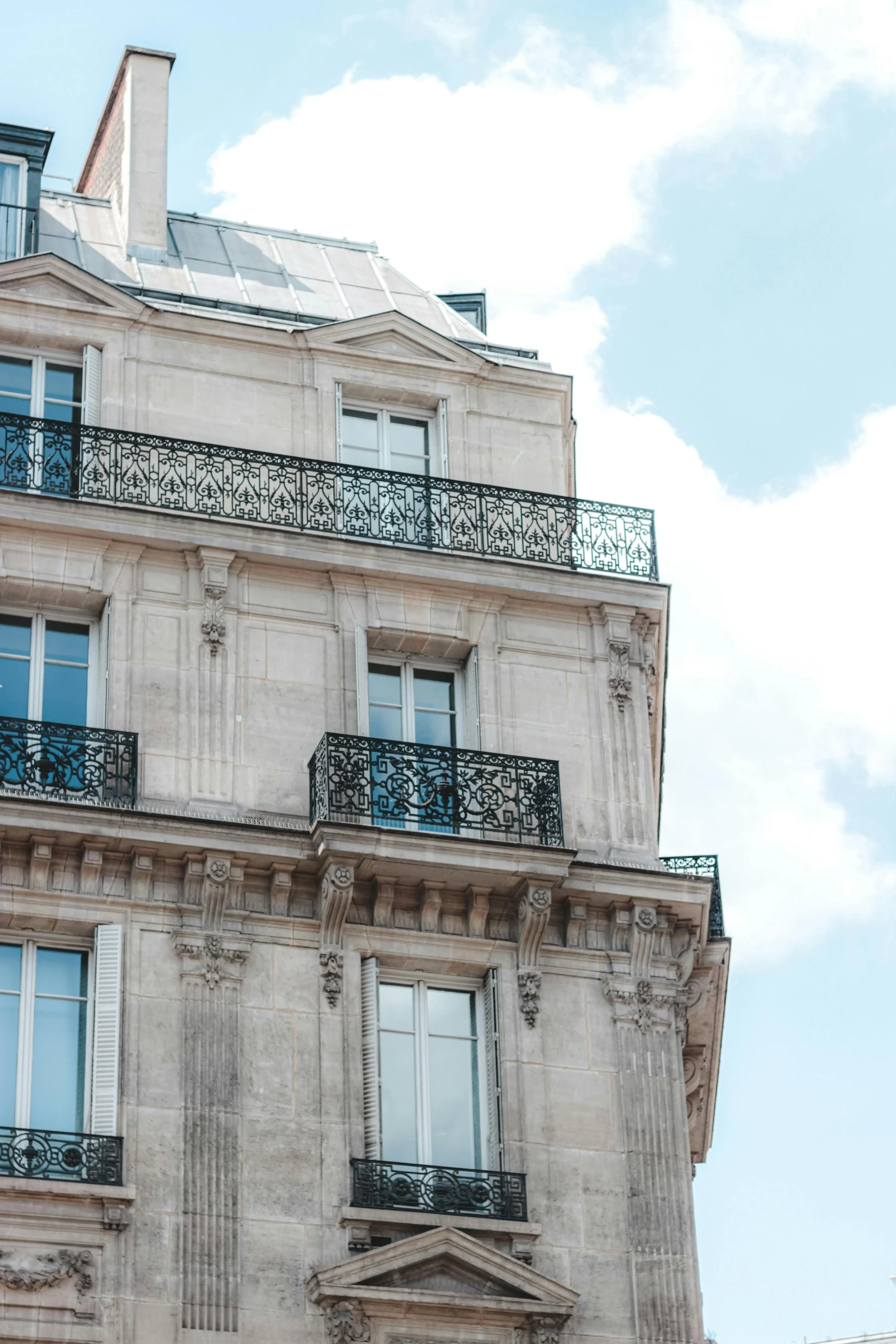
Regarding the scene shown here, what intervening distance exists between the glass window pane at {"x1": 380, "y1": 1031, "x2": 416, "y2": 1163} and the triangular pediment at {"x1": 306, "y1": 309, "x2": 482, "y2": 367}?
21.1ft

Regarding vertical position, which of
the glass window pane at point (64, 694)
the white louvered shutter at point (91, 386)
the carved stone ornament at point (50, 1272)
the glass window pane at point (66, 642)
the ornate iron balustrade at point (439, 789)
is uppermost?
the white louvered shutter at point (91, 386)

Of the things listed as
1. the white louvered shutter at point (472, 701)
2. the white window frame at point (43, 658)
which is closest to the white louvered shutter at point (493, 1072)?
the white louvered shutter at point (472, 701)

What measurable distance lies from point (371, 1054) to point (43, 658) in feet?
13.5

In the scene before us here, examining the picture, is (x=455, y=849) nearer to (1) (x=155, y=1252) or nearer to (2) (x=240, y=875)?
(2) (x=240, y=875)

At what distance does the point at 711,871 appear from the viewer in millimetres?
22141

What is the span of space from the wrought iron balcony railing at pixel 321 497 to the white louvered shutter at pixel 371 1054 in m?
3.83

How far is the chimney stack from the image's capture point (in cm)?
2430

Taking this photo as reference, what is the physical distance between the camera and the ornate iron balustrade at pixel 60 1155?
716 inches

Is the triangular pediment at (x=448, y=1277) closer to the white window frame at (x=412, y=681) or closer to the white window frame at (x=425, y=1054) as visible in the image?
the white window frame at (x=425, y=1054)

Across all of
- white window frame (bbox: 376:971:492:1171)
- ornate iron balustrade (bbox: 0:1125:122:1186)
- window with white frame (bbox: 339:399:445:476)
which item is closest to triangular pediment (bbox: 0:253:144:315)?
window with white frame (bbox: 339:399:445:476)

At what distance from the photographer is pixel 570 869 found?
20.3 meters

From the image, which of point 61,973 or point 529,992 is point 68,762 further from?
point 529,992

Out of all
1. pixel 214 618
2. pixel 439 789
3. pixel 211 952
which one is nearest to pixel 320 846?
pixel 211 952

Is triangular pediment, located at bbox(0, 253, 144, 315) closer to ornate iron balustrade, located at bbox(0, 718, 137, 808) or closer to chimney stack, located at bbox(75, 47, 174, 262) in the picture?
chimney stack, located at bbox(75, 47, 174, 262)
